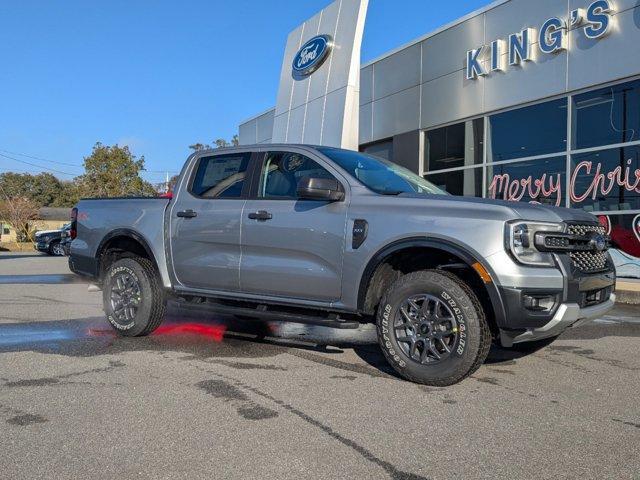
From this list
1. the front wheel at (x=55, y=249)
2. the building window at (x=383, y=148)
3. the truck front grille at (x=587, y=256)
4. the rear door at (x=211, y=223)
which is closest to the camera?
the truck front grille at (x=587, y=256)

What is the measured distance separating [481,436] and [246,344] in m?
3.10

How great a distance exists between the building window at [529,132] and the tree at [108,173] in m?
37.6

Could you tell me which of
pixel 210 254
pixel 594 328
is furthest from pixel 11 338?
pixel 594 328

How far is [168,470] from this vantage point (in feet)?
10.1

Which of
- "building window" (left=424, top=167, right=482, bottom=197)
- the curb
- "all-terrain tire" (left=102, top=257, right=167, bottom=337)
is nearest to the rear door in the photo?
"all-terrain tire" (left=102, top=257, right=167, bottom=337)

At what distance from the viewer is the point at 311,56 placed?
1806cm

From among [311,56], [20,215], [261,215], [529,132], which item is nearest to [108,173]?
[20,215]

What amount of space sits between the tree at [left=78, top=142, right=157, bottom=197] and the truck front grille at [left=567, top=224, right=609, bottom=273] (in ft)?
150

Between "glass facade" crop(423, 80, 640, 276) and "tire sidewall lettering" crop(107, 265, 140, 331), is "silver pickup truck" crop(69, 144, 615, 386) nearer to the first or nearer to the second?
"tire sidewall lettering" crop(107, 265, 140, 331)

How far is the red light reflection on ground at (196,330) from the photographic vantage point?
6.68 meters

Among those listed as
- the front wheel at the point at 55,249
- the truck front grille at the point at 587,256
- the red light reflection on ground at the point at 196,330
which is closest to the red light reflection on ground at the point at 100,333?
the red light reflection on ground at the point at 196,330

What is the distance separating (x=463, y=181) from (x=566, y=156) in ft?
10.7

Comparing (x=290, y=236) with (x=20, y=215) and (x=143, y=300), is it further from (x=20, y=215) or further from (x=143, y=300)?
(x=20, y=215)

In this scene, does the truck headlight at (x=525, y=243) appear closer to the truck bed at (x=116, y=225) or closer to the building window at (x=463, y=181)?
the truck bed at (x=116, y=225)
